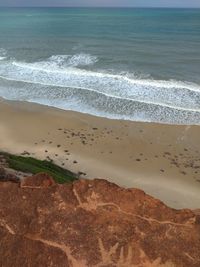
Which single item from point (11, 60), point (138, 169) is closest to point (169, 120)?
point (138, 169)

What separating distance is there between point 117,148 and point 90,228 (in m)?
14.5

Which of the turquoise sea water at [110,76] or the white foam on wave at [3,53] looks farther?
the white foam on wave at [3,53]

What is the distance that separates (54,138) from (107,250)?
15941mm

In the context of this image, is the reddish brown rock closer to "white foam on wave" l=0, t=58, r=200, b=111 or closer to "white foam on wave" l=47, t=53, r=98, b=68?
"white foam on wave" l=0, t=58, r=200, b=111

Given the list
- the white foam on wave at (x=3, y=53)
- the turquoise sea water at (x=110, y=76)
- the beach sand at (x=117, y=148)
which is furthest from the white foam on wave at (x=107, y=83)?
the beach sand at (x=117, y=148)

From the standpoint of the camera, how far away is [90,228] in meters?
4.77

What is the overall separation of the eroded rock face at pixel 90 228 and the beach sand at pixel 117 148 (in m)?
10.3

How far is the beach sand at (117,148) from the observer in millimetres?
16453

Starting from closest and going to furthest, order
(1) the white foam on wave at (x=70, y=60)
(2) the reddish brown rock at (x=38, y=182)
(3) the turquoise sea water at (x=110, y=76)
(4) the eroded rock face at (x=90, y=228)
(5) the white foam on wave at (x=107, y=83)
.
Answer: (4) the eroded rock face at (x=90, y=228), (2) the reddish brown rock at (x=38, y=182), (3) the turquoise sea water at (x=110, y=76), (5) the white foam on wave at (x=107, y=83), (1) the white foam on wave at (x=70, y=60)

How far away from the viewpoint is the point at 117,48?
145 feet

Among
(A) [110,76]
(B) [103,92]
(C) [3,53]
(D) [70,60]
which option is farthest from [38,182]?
(C) [3,53]

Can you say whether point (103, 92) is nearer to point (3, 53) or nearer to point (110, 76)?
point (110, 76)

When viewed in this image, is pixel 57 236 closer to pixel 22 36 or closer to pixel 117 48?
pixel 117 48

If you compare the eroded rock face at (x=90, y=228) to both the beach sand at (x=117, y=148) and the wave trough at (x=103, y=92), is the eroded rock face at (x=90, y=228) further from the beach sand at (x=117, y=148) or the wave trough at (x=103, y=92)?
the wave trough at (x=103, y=92)
